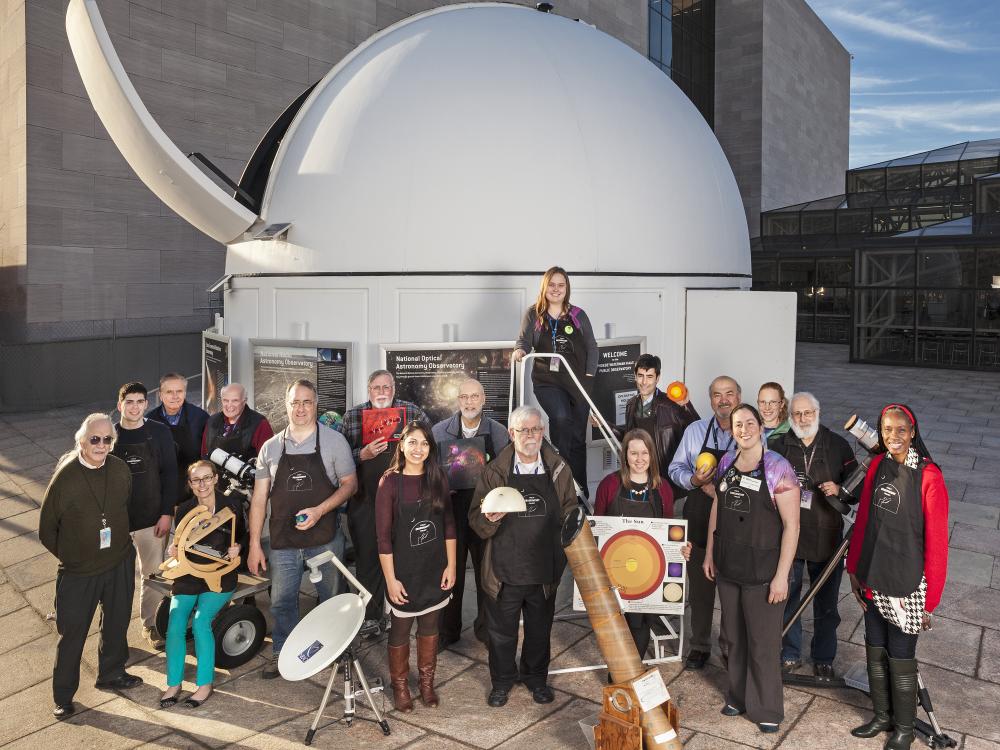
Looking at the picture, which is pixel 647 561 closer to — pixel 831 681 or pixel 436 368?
pixel 831 681

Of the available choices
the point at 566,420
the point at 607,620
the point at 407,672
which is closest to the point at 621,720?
the point at 607,620

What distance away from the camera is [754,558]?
4332 mm

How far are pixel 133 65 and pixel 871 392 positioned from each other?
18.3 m

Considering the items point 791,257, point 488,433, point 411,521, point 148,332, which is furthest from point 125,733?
point 791,257

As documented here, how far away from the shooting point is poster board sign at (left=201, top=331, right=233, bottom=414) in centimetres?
876

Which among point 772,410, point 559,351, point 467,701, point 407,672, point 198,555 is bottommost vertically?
point 467,701

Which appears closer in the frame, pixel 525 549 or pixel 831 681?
pixel 525 549

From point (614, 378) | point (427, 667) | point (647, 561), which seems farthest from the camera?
point (614, 378)

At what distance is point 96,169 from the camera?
16.7 meters

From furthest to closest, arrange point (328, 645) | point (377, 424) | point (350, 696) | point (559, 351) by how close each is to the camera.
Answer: point (559, 351) < point (377, 424) < point (350, 696) < point (328, 645)

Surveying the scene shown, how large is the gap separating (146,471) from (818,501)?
4.51 m

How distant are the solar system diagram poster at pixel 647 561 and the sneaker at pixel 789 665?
73cm

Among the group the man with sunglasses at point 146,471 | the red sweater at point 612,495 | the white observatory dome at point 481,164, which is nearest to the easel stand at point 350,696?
the man with sunglasses at point 146,471

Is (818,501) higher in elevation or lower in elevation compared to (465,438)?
lower
